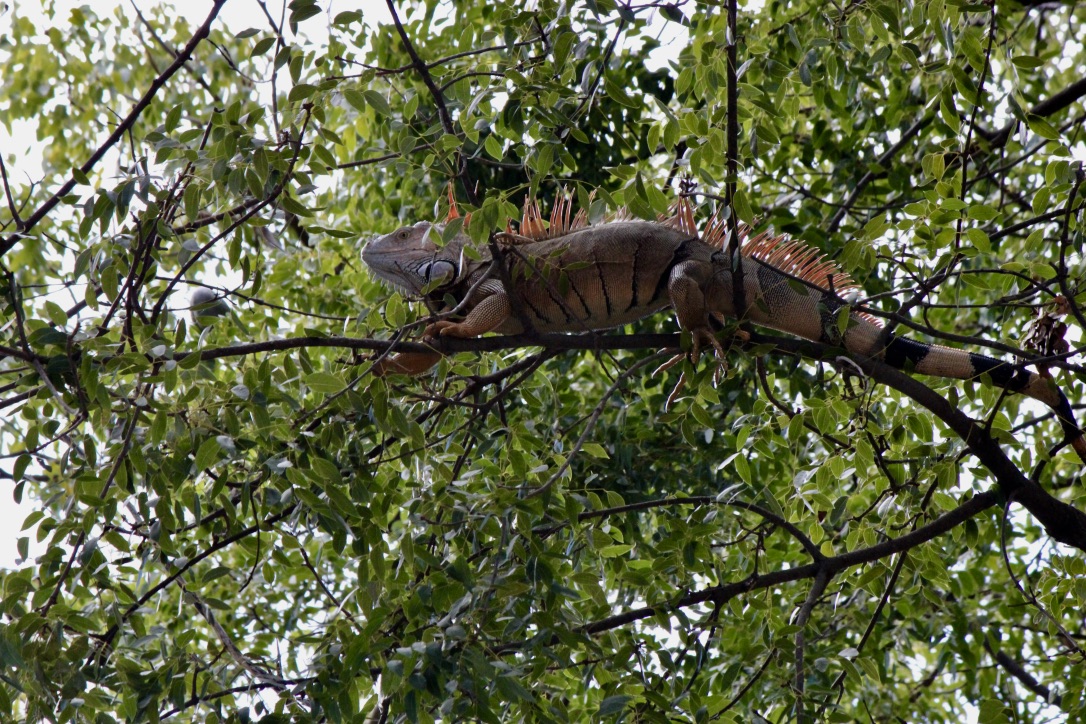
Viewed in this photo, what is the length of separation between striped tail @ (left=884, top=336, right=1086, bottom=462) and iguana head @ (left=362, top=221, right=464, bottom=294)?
186cm

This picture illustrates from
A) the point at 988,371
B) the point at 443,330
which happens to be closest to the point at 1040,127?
the point at 988,371

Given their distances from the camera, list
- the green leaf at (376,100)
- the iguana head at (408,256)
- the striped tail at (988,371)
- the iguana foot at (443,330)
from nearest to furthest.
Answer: the green leaf at (376,100) → the striped tail at (988,371) → the iguana foot at (443,330) → the iguana head at (408,256)

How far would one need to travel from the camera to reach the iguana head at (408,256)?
4.69 meters

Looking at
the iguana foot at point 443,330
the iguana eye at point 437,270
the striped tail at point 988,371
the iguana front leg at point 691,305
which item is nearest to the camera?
the striped tail at point 988,371

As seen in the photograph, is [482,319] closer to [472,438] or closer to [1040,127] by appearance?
[472,438]

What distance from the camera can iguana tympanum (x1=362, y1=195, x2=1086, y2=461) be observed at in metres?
4.07

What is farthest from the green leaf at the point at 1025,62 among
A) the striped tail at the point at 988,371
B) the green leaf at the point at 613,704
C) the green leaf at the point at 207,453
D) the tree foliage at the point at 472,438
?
the green leaf at the point at 207,453

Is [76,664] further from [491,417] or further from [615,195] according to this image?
[491,417]

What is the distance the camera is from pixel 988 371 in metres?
3.64

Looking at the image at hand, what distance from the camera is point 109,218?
9.73 feet

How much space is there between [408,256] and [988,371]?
244 cm

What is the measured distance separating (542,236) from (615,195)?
4.36 ft

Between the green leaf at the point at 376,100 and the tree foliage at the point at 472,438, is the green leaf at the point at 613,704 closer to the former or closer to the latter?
the tree foliage at the point at 472,438

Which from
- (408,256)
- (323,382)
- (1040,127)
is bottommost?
(323,382)
